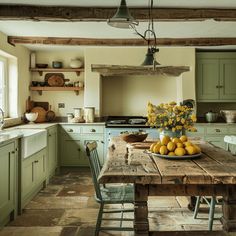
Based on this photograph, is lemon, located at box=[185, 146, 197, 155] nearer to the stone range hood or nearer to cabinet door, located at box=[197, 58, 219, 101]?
the stone range hood

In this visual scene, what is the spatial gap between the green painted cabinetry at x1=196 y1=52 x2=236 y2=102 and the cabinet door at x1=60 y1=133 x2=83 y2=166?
2426mm

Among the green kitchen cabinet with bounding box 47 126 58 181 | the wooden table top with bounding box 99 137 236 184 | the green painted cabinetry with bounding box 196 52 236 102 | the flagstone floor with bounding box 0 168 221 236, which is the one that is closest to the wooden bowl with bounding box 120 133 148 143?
the wooden table top with bounding box 99 137 236 184

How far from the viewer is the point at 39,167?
436 centimetres

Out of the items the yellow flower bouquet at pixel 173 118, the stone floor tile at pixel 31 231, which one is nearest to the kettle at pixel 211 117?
the yellow flower bouquet at pixel 173 118

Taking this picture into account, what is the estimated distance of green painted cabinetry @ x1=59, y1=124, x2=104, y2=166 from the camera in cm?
571

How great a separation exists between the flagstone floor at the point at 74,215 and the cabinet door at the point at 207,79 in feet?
8.37

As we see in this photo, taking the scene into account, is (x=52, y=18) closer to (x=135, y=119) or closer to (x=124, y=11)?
(x=124, y=11)

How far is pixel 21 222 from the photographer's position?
11.0 ft

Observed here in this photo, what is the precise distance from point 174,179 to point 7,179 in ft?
6.50

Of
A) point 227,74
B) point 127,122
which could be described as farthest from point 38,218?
point 227,74

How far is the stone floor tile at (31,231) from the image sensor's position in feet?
9.92

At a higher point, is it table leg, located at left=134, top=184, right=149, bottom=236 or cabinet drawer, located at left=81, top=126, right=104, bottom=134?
cabinet drawer, located at left=81, top=126, right=104, bottom=134

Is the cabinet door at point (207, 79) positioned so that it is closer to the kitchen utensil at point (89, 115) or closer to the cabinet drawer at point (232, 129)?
the cabinet drawer at point (232, 129)

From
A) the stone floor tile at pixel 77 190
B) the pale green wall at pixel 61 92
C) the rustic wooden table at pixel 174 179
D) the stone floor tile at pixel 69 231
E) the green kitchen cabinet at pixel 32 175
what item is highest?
the pale green wall at pixel 61 92
